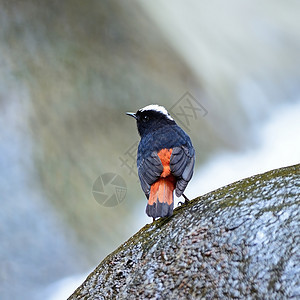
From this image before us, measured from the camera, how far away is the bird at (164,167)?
2.76 m

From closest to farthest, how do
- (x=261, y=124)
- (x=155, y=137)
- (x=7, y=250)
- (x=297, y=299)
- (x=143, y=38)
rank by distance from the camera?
(x=297, y=299), (x=155, y=137), (x=7, y=250), (x=143, y=38), (x=261, y=124)

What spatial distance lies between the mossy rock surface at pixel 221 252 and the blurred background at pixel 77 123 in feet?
16.3

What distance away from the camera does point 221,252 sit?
2127mm

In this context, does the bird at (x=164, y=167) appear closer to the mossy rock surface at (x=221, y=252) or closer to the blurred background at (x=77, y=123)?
the mossy rock surface at (x=221, y=252)

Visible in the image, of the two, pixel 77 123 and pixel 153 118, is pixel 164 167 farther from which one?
pixel 77 123

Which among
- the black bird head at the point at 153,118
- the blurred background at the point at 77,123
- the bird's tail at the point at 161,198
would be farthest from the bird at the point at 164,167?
the blurred background at the point at 77,123

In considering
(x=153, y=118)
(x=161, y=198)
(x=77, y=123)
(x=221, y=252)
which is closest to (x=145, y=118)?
(x=153, y=118)

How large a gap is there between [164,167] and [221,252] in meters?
1.02

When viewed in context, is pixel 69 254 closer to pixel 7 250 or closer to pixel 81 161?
pixel 7 250

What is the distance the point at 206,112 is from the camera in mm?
9047

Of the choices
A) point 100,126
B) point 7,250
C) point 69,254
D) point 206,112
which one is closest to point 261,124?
point 206,112

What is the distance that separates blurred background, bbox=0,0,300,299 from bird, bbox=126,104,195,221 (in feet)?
13.8

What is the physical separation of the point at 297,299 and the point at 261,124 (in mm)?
8134

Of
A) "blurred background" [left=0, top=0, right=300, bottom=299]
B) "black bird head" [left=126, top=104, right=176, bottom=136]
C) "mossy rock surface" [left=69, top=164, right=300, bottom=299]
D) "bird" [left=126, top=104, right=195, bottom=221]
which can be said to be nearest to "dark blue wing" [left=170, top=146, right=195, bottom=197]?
"bird" [left=126, top=104, right=195, bottom=221]
